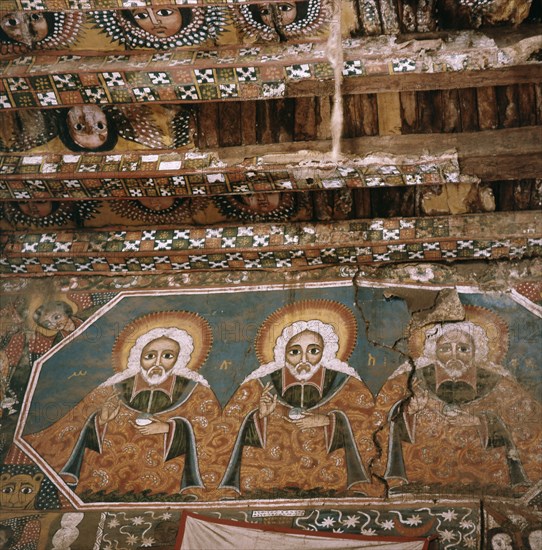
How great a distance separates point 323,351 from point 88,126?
2303 mm

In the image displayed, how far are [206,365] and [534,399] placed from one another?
2289 millimetres

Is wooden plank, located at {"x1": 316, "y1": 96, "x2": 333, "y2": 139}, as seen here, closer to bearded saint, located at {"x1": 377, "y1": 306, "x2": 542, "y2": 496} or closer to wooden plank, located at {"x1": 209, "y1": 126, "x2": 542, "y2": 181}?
wooden plank, located at {"x1": 209, "y1": 126, "x2": 542, "y2": 181}

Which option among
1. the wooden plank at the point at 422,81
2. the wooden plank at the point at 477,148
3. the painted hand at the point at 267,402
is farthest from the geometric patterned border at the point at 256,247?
the wooden plank at the point at 422,81

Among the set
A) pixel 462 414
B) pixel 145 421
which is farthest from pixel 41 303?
pixel 462 414

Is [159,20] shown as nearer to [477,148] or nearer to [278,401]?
[477,148]

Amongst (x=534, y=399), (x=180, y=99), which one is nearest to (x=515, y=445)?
(x=534, y=399)

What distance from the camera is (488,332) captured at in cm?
685

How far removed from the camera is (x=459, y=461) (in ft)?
20.8

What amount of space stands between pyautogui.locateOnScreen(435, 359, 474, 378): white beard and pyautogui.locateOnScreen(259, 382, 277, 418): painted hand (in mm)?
1174

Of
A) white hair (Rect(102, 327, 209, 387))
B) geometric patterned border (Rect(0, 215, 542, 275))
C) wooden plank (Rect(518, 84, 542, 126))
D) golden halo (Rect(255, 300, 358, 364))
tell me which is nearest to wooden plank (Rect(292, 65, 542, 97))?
wooden plank (Rect(518, 84, 542, 126))

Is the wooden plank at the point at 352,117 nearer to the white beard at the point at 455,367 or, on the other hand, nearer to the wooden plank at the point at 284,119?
the wooden plank at the point at 284,119

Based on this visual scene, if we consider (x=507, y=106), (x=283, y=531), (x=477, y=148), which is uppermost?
(x=507, y=106)

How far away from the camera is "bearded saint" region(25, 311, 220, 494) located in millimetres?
6594

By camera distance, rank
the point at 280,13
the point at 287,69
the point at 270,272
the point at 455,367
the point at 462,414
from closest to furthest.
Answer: the point at 280,13 → the point at 287,69 → the point at 462,414 → the point at 455,367 → the point at 270,272
